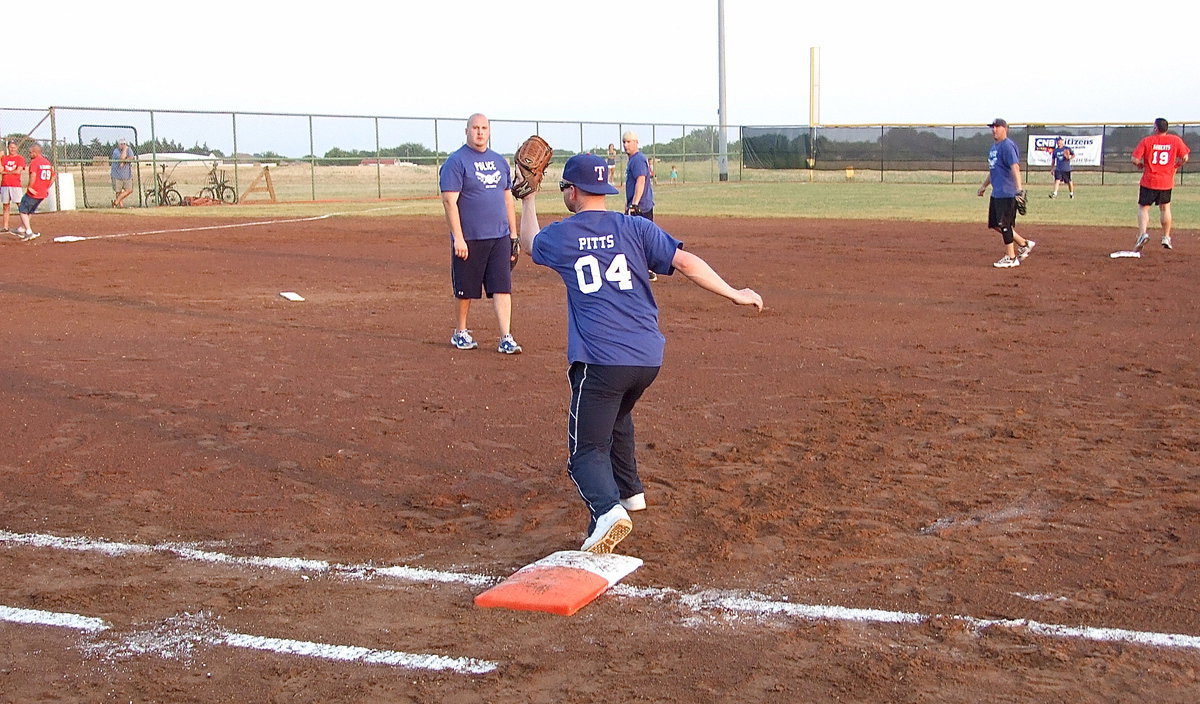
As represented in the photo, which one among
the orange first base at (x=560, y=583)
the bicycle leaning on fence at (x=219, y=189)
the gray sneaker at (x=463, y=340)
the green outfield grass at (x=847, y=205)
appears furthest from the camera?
the bicycle leaning on fence at (x=219, y=189)

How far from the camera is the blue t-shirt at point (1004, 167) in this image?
623 inches

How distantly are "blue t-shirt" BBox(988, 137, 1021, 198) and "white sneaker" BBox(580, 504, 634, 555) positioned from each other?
1238 centimetres

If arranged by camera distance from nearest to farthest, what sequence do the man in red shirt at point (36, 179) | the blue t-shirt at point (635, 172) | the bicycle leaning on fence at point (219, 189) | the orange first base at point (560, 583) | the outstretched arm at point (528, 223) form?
the orange first base at point (560, 583) < the outstretched arm at point (528, 223) < the blue t-shirt at point (635, 172) < the man in red shirt at point (36, 179) < the bicycle leaning on fence at point (219, 189)

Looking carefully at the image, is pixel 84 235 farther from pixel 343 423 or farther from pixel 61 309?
pixel 343 423

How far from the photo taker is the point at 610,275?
16.5ft

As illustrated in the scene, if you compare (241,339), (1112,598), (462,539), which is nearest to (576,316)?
(462,539)

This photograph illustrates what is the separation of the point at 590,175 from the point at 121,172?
3109 cm

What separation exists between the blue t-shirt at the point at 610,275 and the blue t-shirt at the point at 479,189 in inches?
182

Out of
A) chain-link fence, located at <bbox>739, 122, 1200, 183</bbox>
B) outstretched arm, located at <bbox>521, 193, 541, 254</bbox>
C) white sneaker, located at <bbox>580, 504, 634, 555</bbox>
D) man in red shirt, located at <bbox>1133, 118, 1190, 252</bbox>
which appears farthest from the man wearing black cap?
chain-link fence, located at <bbox>739, 122, 1200, 183</bbox>

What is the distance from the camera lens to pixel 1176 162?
55.0 feet

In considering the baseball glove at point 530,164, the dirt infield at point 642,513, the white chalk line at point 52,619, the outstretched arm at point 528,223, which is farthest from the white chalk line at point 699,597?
the baseball glove at point 530,164

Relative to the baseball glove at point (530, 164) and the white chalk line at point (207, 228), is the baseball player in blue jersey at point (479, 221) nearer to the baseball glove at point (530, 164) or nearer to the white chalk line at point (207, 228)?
the baseball glove at point (530, 164)

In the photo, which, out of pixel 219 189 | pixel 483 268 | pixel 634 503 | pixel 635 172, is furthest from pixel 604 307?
pixel 219 189

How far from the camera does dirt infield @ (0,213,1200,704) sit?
3996mm
